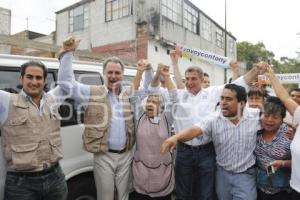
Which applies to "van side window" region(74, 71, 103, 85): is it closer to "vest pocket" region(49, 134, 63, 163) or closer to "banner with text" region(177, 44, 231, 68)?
"vest pocket" region(49, 134, 63, 163)

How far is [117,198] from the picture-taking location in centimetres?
360

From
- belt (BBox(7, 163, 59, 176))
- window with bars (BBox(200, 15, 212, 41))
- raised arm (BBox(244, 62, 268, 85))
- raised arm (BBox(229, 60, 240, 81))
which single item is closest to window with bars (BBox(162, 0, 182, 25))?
window with bars (BBox(200, 15, 212, 41))

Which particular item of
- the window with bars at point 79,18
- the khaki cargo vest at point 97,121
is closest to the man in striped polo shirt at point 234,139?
the khaki cargo vest at point 97,121

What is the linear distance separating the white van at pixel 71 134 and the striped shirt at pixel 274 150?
1.71 m

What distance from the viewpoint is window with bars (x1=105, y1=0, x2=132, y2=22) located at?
20234 millimetres

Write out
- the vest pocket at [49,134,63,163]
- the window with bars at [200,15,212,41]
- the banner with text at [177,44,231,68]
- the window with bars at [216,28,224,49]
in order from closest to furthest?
the vest pocket at [49,134,63,163]
the banner with text at [177,44,231,68]
the window with bars at [200,15,212,41]
the window with bars at [216,28,224,49]

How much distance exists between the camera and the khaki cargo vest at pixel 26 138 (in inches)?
106

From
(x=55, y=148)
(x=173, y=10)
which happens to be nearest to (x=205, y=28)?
(x=173, y=10)

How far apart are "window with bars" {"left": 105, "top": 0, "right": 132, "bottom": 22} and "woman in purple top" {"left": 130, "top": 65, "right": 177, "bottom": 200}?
1719cm

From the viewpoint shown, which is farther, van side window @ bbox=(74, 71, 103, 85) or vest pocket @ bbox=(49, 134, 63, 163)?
van side window @ bbox=(74, 71, 103, 85)

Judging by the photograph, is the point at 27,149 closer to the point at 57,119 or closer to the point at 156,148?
the point at 57,119

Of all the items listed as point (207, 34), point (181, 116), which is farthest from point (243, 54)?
point (181, 116)

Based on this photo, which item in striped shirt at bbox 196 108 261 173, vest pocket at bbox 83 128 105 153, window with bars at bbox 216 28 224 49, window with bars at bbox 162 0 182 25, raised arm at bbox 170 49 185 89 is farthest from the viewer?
window with bars at bbox 216 28 224 49

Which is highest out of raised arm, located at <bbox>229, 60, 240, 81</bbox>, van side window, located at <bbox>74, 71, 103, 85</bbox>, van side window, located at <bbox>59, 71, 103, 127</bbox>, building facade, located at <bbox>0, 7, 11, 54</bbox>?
building facade, located at <bbox>0, 7, 11, 54</bbox>
